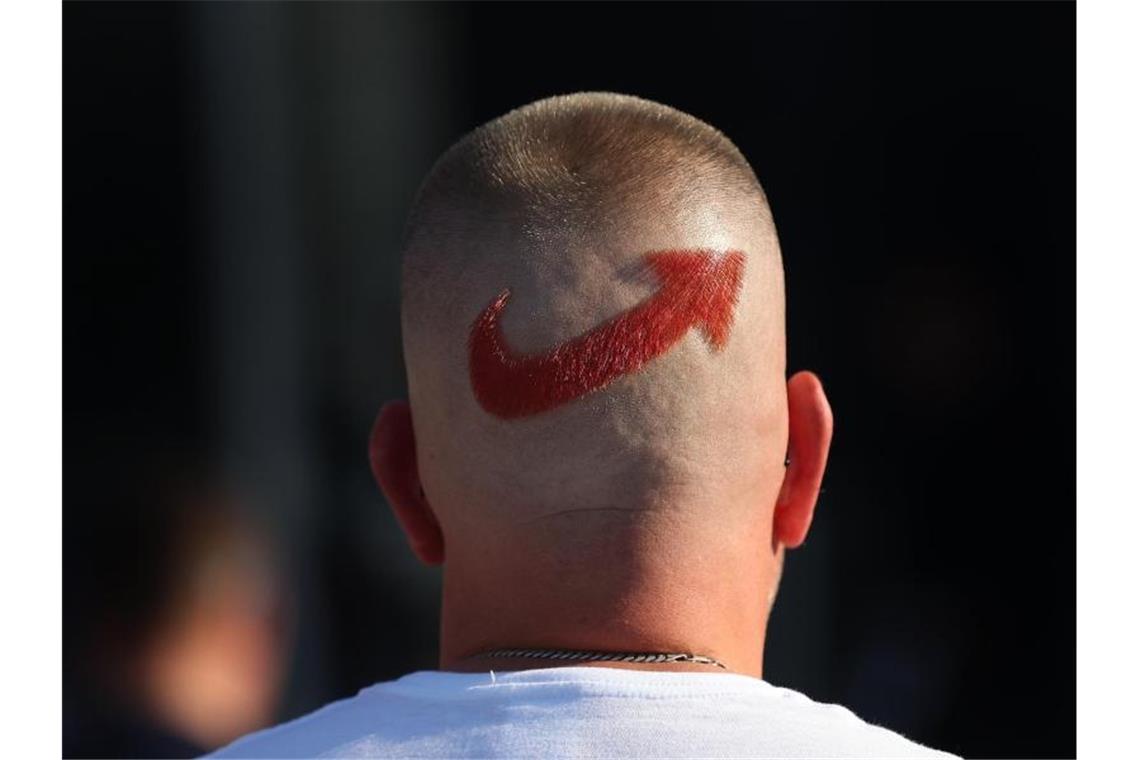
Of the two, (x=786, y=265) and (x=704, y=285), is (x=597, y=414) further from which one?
(x=786, y=265)

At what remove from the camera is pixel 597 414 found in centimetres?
180

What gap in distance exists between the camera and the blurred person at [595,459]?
1631 mm

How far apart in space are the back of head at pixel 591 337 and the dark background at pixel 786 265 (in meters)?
3.48

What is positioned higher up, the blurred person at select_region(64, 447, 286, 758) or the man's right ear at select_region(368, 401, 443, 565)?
the man's right ear at select_region(368, 401, 443, 565)

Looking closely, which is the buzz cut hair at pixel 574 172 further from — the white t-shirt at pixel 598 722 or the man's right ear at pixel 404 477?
the white t-shirt at pixel 598 722

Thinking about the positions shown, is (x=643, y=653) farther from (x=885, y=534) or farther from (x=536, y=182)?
(x=885, y=534)

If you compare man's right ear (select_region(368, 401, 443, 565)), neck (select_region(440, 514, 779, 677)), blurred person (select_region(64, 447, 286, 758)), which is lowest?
blurred person (select_region(64, 447, 286, 758))

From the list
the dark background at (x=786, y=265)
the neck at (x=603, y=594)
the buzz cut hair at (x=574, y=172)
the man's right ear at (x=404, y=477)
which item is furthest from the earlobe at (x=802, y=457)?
the dark background at (x=786, y=265)

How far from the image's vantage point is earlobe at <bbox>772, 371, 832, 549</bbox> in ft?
6.52

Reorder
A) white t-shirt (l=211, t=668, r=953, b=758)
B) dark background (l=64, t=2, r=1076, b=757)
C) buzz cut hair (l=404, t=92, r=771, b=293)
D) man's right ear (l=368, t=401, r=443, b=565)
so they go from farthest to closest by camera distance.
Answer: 1. dark background (l=64, t=2, r=1076, b=757)
2. man's right ear (l=368, t=401, r=443, b=565)
3. buzz cut hair (l=404, t=92, r=771, b=293)
4. white t-shirt (l=211, t=668, r=953, b=758)

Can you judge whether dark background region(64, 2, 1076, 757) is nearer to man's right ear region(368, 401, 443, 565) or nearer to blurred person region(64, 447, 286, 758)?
blurred person region(64, 447, 286, 758)

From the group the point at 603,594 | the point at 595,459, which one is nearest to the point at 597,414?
the point at 595,459

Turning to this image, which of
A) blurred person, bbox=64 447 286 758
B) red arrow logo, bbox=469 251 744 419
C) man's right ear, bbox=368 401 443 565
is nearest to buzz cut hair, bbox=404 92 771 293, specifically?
red arrow logo, bbox=469 251 744 419

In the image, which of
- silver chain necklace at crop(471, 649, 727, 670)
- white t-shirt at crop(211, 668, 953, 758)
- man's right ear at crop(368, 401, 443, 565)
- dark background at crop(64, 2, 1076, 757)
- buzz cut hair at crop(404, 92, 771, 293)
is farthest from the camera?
dark background at crop(64, 2, 1076, 757)
